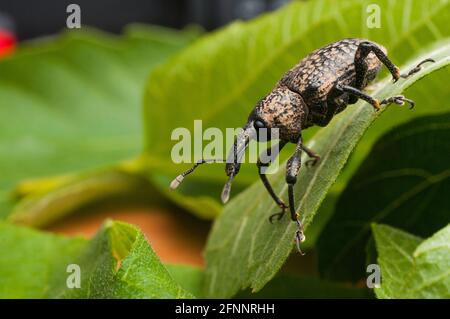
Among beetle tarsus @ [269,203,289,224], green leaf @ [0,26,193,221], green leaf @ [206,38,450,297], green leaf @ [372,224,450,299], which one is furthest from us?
green leaf @ [0,26,193,221]

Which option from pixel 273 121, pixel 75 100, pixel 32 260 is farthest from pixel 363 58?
pixel 75 100

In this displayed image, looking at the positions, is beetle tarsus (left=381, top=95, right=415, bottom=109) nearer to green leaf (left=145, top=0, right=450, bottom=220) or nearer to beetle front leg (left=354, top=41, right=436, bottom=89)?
beetle front leg (left=354, top=41, right=436, bottom=89)

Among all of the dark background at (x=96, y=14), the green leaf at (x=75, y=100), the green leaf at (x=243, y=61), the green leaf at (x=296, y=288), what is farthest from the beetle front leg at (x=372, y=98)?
the dark background at (x=96, y=14)

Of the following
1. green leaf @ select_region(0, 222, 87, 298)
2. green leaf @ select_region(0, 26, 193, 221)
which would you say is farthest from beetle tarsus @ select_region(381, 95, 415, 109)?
green leaf @ select_region(0, 26, 193, 221)

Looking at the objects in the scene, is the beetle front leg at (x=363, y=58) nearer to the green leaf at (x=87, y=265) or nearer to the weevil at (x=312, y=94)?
the weevil at (x=312, y=94)

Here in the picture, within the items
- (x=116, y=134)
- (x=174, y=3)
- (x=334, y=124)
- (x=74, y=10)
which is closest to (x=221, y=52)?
(x=74, y=10)
